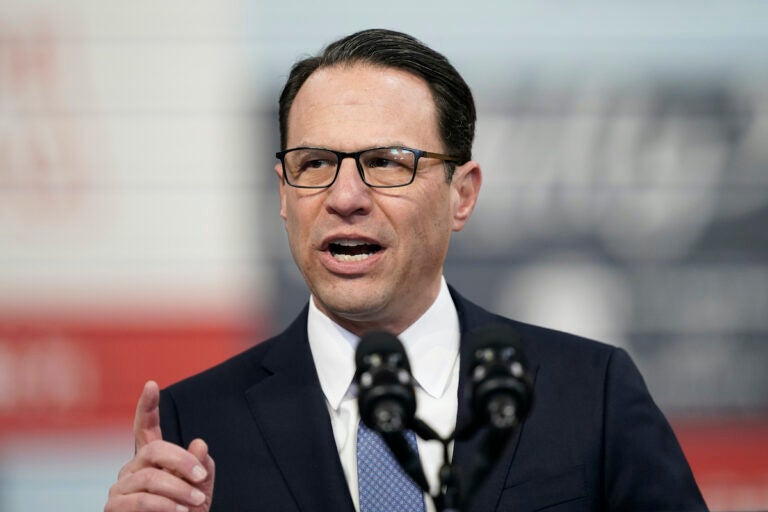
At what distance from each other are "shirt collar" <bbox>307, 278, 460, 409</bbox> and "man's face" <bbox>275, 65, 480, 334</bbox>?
24mm

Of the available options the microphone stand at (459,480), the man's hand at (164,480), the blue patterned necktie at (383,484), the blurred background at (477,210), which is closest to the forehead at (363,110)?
the blue patterned necktie at (383,484)

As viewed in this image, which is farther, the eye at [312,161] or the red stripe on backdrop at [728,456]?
the red stripe on backdrop at [728,456]

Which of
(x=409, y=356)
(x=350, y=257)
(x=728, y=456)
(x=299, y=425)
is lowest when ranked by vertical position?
(x=728, y=456)

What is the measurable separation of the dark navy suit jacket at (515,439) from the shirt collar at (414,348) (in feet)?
0.09

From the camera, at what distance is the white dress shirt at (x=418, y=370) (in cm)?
184

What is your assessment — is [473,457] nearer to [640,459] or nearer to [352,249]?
[640,459]

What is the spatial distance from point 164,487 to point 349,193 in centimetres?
61

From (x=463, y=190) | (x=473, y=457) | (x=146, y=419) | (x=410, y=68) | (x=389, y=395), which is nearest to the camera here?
(x=389, y=395)

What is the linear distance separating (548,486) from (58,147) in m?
2.41

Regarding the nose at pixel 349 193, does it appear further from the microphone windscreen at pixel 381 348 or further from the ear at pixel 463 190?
the microphone windscreen at pixel 381 348

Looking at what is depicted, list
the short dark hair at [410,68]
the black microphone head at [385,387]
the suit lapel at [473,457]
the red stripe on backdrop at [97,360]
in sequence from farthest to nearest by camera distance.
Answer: the red stripe on backdrop at [97,360] < the short dark hair at [410,68] < the suit lapel at [473,457] < the black microphone head at [385,387]

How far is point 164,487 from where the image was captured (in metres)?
1.47

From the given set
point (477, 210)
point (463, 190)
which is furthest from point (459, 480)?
point (477, 210)

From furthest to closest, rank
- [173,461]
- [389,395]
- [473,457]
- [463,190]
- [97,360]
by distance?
[97,360] → [463,190] → [473,457] → [173,461] → [389,395]
